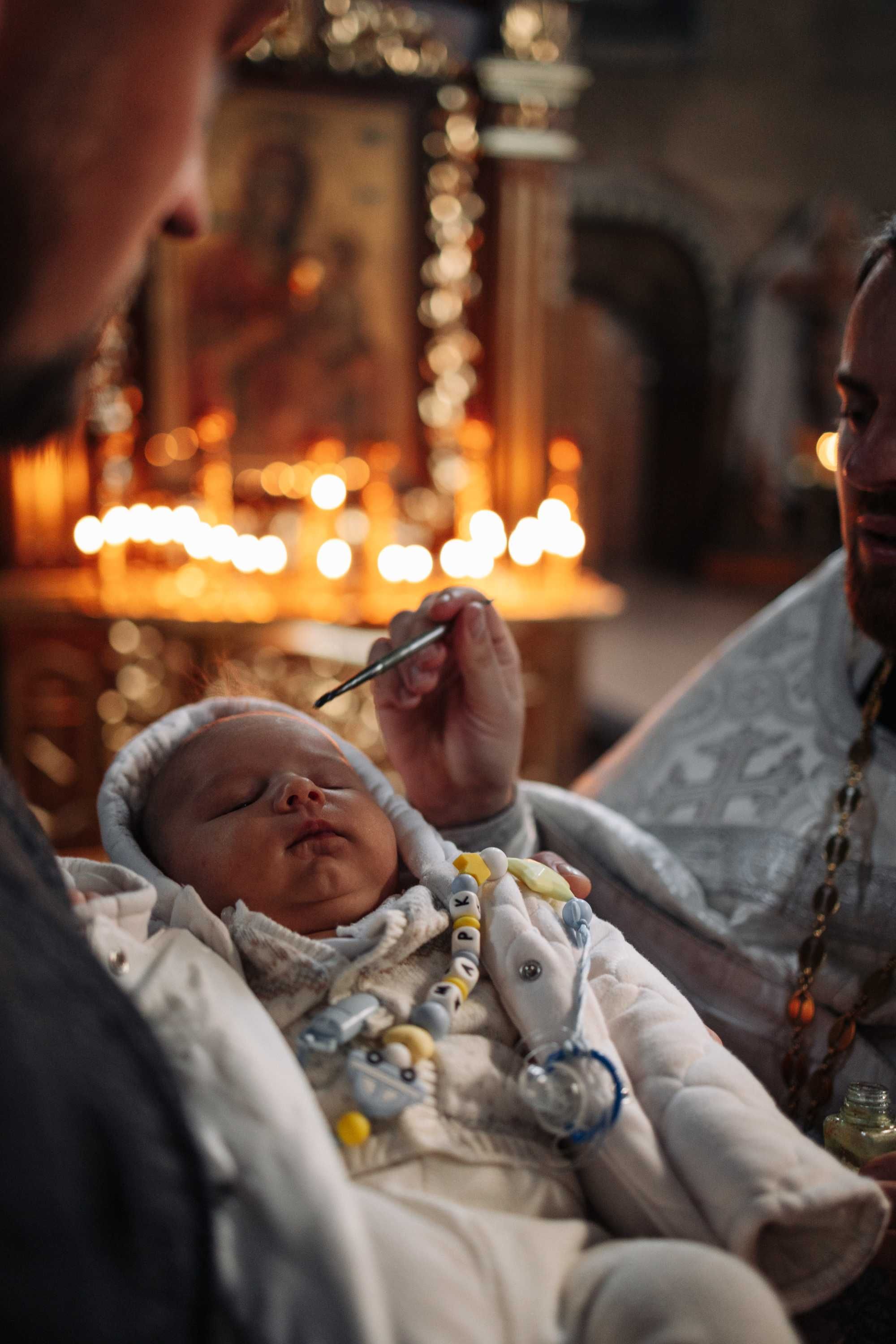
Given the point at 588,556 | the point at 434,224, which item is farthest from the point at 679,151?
the point at 434,224

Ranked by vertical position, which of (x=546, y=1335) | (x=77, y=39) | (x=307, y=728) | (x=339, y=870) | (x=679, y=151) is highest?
(x=679, y=151)

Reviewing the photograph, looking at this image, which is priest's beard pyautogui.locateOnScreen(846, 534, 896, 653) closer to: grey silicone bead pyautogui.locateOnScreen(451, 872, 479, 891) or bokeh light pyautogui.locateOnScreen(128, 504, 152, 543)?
grey silicone bead pyautogui.locateOnScreen(451, 872, 479, 891)

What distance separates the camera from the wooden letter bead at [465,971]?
3.42 ft

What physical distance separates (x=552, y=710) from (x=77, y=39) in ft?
13.2

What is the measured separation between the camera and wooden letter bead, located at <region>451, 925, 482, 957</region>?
1079mm

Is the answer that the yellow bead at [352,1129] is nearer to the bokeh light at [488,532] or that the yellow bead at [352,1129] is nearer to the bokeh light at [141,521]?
the bokeh light at [488,532]

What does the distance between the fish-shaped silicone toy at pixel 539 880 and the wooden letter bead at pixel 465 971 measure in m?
0.13

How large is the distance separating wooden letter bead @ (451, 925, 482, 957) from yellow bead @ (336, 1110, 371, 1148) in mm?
210

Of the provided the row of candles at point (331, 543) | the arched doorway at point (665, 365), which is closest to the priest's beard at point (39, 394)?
the row of candles at point (331, 543)

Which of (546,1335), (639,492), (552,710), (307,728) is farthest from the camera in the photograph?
(639,492)

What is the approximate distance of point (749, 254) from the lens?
1120 cm

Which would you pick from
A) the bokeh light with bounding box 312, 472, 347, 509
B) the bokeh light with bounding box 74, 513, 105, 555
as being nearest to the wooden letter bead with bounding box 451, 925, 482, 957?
the bokeh light with bounding box 312, 472, 347, 509

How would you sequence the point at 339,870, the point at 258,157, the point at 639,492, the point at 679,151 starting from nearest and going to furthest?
the point at 339,870 → the point at 258,157 → the point at 679,151 → the point at 639,492

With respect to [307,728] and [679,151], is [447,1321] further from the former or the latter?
[679,151]
